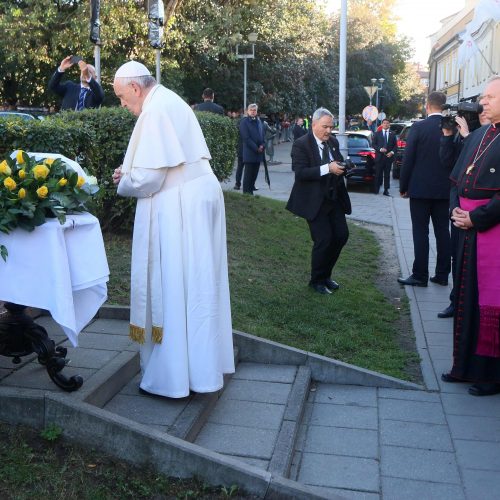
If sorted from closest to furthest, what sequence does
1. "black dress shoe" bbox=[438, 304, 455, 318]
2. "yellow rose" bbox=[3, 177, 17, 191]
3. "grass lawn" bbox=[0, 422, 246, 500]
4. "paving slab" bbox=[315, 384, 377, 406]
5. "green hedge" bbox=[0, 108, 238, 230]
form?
"grass lawn" bbox=[0, 422, 246, 500]
"yellow rose" bbox=[3, 177, 17, 191]
"paving slab" bbox=[315, 384, 377, 406]
"green hedge" bbox=[0, 108, 238, 230]
"black dress shoe" bbox=[438, 304, 455, 318]

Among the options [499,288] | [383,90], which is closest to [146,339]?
[499,288]

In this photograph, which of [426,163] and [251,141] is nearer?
[426,163]

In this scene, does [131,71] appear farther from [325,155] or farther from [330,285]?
[330,285]

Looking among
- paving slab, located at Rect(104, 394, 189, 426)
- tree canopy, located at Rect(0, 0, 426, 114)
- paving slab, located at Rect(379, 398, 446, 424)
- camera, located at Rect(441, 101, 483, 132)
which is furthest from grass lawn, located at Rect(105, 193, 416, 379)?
tree canopy, located at Rect(0, 0, 426, 114)

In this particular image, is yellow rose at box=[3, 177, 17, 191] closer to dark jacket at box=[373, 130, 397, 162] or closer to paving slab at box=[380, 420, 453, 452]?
paving slab at box=[380, 420, 453, 452]

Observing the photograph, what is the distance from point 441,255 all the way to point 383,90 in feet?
189

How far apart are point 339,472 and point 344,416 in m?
0.85

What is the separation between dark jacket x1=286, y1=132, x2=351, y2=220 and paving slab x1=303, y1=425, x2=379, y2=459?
3163 mm

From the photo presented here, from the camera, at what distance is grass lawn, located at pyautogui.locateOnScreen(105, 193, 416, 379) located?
634cm

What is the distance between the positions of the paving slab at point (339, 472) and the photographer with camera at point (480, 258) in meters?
1.47

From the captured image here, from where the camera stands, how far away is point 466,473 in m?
4.31

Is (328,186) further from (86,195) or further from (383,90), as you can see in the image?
(383,90)

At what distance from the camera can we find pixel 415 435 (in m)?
4.83

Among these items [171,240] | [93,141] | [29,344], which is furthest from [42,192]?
[93,141]
